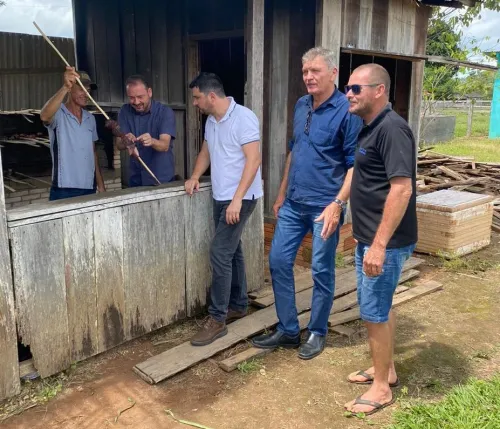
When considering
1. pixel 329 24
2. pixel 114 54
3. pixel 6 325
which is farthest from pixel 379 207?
pixel 114 54

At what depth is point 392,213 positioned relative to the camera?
291cm

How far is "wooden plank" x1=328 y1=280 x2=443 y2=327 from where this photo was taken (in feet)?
15.1

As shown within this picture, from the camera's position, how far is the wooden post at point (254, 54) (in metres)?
4.45

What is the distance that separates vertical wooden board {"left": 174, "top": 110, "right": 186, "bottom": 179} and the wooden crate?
10.2 feet

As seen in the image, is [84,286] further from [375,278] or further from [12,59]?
[12,59]

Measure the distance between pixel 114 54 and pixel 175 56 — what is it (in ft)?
3.44

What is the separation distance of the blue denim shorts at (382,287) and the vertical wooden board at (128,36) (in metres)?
5.01

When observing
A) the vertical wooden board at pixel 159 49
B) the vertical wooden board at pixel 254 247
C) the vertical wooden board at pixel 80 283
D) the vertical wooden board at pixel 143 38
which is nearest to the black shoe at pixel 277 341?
the vertical wooden board at pixel 254 247

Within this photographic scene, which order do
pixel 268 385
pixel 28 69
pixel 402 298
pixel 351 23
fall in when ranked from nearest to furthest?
1. pixel 268 385
2. pixel 402 298
3. pixel 351 23
4. pixel 28 69

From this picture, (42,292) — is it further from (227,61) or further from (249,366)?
(227,61)

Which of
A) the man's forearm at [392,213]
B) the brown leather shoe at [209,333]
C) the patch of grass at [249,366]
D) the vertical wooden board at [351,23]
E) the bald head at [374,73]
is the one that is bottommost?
the patch of grass at [249,366]

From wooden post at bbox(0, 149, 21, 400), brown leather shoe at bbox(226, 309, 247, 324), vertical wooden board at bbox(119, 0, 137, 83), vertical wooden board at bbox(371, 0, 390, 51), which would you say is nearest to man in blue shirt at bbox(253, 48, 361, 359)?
brown leather shoe at bbox(226, 309, 247, 324)

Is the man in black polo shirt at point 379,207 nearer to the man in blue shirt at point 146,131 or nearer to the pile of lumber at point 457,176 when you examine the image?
the man in blue shirt at point 146,131

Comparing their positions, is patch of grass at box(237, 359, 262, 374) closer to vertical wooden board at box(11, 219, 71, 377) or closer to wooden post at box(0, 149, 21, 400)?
vertical wooden board at box(11, 219, 71, 377)
